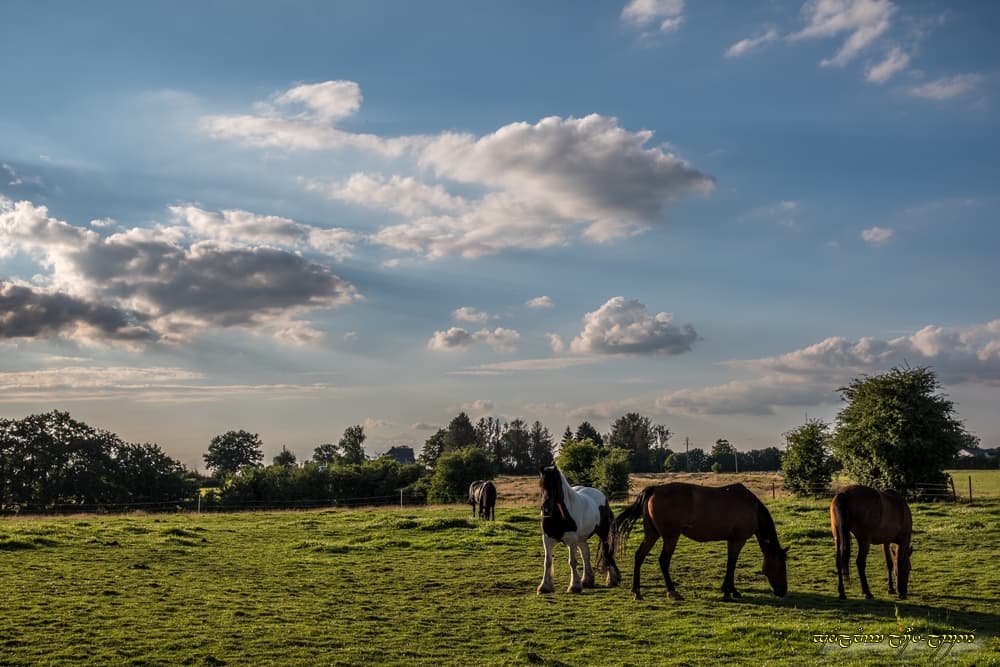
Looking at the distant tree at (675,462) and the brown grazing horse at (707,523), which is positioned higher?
the brown grazing horse at (707,523)

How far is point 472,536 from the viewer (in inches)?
779

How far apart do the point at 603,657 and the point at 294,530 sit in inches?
693

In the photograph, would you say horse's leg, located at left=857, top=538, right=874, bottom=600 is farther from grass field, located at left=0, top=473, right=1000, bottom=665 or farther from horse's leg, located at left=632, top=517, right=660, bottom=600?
horse's leg, located at left=632, top=517, right=660, bottom=600

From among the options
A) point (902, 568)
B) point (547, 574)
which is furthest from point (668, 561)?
point (902, 568)

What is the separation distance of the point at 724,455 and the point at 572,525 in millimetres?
104360

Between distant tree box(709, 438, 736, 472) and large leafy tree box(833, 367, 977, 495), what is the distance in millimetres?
Result: 73451

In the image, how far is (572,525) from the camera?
12.1 m

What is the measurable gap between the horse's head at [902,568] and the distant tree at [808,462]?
26.1 m

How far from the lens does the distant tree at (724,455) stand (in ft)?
350

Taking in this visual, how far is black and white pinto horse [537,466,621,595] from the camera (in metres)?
11.9

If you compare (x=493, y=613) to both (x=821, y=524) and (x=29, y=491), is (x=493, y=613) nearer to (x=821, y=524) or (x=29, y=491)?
Answer: (x=821, y=524)

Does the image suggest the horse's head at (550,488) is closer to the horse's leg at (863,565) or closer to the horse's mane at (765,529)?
the horse's mane at (765,529)

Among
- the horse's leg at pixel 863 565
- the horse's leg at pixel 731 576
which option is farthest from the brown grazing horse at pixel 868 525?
the horse's leg at pixel 731 576

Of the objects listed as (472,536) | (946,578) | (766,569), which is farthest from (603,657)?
(472,536)
